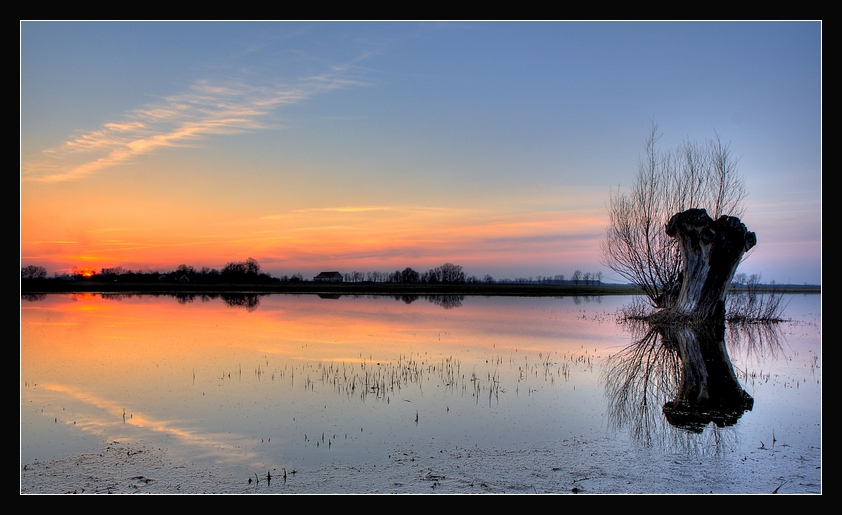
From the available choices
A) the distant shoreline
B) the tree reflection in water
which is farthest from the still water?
the distant shoreline

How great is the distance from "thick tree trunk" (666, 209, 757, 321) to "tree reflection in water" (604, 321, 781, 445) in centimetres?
424

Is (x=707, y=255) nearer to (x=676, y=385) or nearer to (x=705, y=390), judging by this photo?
(x=676, y=385)

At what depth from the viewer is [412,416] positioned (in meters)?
10.2

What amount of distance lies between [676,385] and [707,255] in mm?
15794

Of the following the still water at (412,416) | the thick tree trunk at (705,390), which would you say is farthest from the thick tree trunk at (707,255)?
the still water at (412,416)

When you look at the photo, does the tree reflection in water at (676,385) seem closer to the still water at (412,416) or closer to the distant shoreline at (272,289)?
the still water at (412,416)

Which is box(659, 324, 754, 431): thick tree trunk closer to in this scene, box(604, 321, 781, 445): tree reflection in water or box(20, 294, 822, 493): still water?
box(604, 321, 781, 445): tree reflection in water

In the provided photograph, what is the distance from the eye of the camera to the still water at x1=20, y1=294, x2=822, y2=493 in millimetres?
7461

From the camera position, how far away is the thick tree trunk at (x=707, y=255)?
26.7m

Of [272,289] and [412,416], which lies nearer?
[412,416]

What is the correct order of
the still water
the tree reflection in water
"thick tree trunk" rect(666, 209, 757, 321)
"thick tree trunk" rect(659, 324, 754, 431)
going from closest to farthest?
1. the still water
2. the tree reflection in water
3. "thick tree trunk" rect(659, 324, 754, 431)
4. "thick tree trunk" rect(666, 209, 757, 321)

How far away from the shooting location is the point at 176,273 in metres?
112

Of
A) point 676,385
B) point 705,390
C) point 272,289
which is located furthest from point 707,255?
point 272,289

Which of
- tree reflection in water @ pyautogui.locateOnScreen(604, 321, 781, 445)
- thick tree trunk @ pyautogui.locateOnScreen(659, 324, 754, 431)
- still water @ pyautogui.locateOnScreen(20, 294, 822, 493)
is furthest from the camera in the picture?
thick tree trunk @ pyautogui.locateOnScreen(659, 324, 754, 431)
